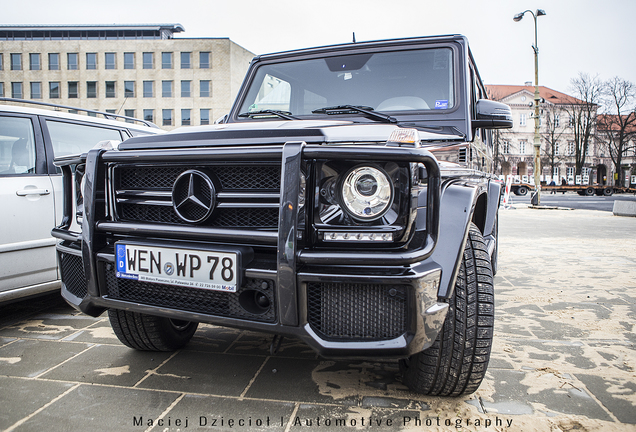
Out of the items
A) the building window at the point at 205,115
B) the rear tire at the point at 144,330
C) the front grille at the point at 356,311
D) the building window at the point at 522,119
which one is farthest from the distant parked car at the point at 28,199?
the building window at the point at 522,119

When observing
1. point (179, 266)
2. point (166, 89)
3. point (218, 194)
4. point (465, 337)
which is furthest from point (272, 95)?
point (166, 89)

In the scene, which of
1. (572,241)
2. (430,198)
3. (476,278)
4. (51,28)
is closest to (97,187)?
(430,198)

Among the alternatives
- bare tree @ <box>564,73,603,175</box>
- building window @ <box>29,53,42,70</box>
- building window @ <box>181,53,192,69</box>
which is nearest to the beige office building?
building window @ <box>29,53,42,70</box>

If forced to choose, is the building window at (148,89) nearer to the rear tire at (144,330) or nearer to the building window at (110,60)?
the building window at (110,60)

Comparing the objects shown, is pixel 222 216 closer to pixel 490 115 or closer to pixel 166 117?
pixel 490 115

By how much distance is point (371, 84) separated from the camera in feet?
9.11

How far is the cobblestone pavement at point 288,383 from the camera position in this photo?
188 cm

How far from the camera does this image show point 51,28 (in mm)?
50938

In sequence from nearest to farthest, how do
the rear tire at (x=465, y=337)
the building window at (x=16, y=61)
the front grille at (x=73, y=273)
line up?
1. the rear tire at (x=465, y=337)
2. the front grille at (x=73, y=273)
3. the building window at (x=16, y=61)

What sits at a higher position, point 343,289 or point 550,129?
point 550,129

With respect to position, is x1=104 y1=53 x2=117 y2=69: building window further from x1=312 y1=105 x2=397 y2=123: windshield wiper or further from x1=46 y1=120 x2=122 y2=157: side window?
x1=312 y1=105 x2=397 y2=123: windshield wiper

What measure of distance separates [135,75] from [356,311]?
49.4 metres

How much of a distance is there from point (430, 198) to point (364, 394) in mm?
1091

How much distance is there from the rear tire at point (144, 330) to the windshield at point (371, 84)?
1.40 m
